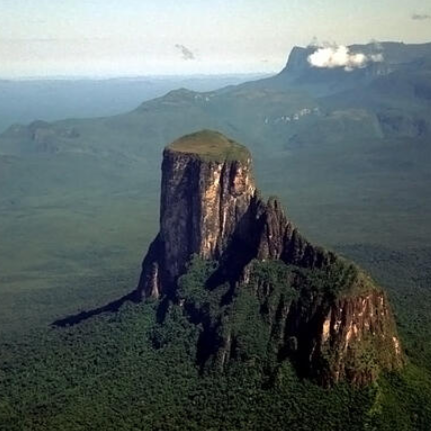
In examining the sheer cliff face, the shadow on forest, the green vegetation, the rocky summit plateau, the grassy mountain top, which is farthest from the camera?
the shadow on forest

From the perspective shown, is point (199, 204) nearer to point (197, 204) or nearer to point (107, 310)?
point (197, 204)

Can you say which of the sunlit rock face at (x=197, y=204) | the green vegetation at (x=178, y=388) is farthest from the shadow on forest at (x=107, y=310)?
the green vegetation at (x=178, y=388)

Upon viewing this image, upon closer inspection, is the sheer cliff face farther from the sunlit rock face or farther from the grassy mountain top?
the grassy mountain top

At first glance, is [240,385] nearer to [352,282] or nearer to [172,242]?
[352,282]

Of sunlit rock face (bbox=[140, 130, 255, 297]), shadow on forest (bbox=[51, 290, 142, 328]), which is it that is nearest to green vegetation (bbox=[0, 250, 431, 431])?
sunlit rock face (bbox=[140, 130, 255, 297])

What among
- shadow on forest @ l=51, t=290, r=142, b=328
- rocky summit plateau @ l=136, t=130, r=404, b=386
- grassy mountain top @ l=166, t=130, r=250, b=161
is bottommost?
shadow on forest @ l=51, t=290, r=142, b=328

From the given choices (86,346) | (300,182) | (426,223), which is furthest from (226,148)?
(300,182)
